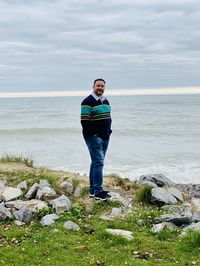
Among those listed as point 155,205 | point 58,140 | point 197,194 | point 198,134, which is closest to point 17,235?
point 155,205

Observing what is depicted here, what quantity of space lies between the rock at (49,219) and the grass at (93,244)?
0.07 m

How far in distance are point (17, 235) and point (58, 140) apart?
2437 centimetres

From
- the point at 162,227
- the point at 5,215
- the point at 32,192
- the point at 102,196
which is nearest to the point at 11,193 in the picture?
the point at 32,192

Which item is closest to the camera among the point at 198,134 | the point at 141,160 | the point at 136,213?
the point at 136,213

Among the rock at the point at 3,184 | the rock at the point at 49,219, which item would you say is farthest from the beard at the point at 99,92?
the rock at the point at 3,184

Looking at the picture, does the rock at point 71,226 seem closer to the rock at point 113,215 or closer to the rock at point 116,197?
the rock at point 113,215

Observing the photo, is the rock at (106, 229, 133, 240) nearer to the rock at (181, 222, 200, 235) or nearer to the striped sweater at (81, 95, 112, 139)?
the rock at (181, 222, 200, 235)

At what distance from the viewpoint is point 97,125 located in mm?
8711

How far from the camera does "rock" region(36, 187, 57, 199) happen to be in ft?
30.3

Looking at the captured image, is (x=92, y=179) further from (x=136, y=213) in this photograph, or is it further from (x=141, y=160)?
(x=141, y=160)

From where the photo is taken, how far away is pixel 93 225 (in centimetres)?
791

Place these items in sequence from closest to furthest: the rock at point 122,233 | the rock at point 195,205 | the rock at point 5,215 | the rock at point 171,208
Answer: the rock at point 122,233 < the rock at point 5,215 < the rock at point 171,208 < the rock at point 195,205

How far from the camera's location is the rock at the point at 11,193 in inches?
367

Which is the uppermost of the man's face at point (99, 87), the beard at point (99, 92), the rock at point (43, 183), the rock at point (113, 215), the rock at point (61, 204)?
the man's face at point (99, 87)
